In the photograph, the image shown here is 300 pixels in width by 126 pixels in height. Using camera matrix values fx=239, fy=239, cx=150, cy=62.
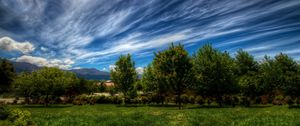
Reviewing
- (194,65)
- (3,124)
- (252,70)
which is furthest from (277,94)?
(3,124)

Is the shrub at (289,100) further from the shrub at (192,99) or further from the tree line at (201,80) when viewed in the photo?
the shrub at (192,99)

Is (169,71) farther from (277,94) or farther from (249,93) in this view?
(277,94)

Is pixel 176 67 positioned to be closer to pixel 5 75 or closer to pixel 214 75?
pixel 214 75

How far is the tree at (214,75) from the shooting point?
47.1m

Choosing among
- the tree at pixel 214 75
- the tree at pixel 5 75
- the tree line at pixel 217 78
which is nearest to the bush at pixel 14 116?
the tree line at pixel 217 78

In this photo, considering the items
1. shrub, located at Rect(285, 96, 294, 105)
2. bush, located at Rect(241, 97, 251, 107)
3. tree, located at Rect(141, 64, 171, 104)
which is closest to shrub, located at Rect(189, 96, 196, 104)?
tree, located at Rect(141, 64, 171, 104)

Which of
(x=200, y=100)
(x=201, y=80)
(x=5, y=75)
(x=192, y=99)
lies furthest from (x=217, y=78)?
(x=5, y=75)

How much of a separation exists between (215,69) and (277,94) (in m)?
17.4

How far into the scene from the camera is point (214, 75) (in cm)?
4725

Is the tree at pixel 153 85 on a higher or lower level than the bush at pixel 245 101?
higher

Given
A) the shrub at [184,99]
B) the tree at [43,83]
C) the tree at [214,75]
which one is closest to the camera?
the tree at [214,75]

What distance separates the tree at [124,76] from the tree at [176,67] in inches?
450

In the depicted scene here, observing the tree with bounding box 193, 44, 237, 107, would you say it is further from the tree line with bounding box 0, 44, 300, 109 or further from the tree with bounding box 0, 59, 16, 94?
the tree with bounding box 0, 59, 16, 94

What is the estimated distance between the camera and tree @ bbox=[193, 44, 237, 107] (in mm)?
47094
